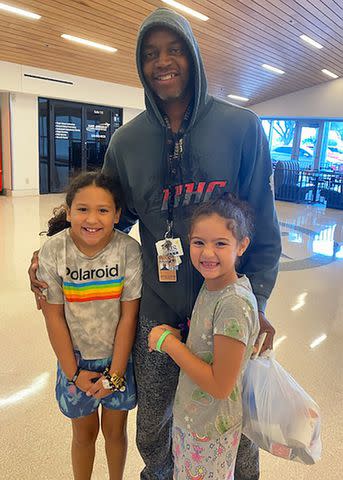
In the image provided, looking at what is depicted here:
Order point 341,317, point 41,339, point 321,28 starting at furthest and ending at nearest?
1. point 321,28
2. point 341,317
3. point 41,339

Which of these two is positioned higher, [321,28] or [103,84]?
[321,28]

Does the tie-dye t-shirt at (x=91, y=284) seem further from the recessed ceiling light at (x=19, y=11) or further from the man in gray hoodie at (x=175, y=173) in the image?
the recessed ceiling light at (x=19, y=11)

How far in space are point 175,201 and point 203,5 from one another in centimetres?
666

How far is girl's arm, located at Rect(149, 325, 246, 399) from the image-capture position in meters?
1.10

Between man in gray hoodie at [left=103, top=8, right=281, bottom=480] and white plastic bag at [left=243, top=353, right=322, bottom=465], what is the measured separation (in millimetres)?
134

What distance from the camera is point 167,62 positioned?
127cm

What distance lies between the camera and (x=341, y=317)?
3.81 metres

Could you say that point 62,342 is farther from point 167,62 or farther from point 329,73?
point 329,73

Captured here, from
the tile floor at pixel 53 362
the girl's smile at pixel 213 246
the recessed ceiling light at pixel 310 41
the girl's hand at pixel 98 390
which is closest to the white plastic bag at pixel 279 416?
the girl's smile at pixel 213 246

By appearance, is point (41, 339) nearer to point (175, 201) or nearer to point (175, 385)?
point (175, 385)

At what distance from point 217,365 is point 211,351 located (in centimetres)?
7

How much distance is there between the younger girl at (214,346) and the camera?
44.1 inches

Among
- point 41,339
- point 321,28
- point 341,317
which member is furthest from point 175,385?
point 321,28

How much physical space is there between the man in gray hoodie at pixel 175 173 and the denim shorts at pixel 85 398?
5cm
